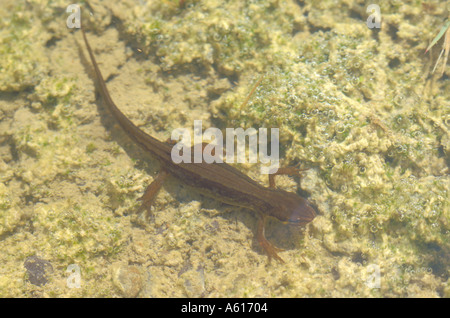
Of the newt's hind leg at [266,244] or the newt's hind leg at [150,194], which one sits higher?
the newt's hind leg at [150,194]

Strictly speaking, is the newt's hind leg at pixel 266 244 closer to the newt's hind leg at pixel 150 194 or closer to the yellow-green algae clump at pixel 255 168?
the yellow-green algae clump at pixel 255 168

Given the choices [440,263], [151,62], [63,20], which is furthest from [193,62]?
[440,263]

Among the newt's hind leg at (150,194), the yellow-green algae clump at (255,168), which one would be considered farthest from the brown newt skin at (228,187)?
the yellow-green algae clump at (255,168)

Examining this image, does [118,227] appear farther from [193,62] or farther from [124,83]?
[193,62]

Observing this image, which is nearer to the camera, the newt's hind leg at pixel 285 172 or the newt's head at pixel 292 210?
the newt's head at pixel 292 210

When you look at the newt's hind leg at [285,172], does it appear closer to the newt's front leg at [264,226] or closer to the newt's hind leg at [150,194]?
the newt's front leg at [264,226]

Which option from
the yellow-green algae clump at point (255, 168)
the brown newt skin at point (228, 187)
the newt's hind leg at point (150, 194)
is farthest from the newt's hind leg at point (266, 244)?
the newt's hind leg at point (150, 194)

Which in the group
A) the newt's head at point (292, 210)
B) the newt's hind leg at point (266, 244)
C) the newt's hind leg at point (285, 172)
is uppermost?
the newt's hind leg at point (285, 172)

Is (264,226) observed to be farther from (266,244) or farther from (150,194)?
(150,194)
